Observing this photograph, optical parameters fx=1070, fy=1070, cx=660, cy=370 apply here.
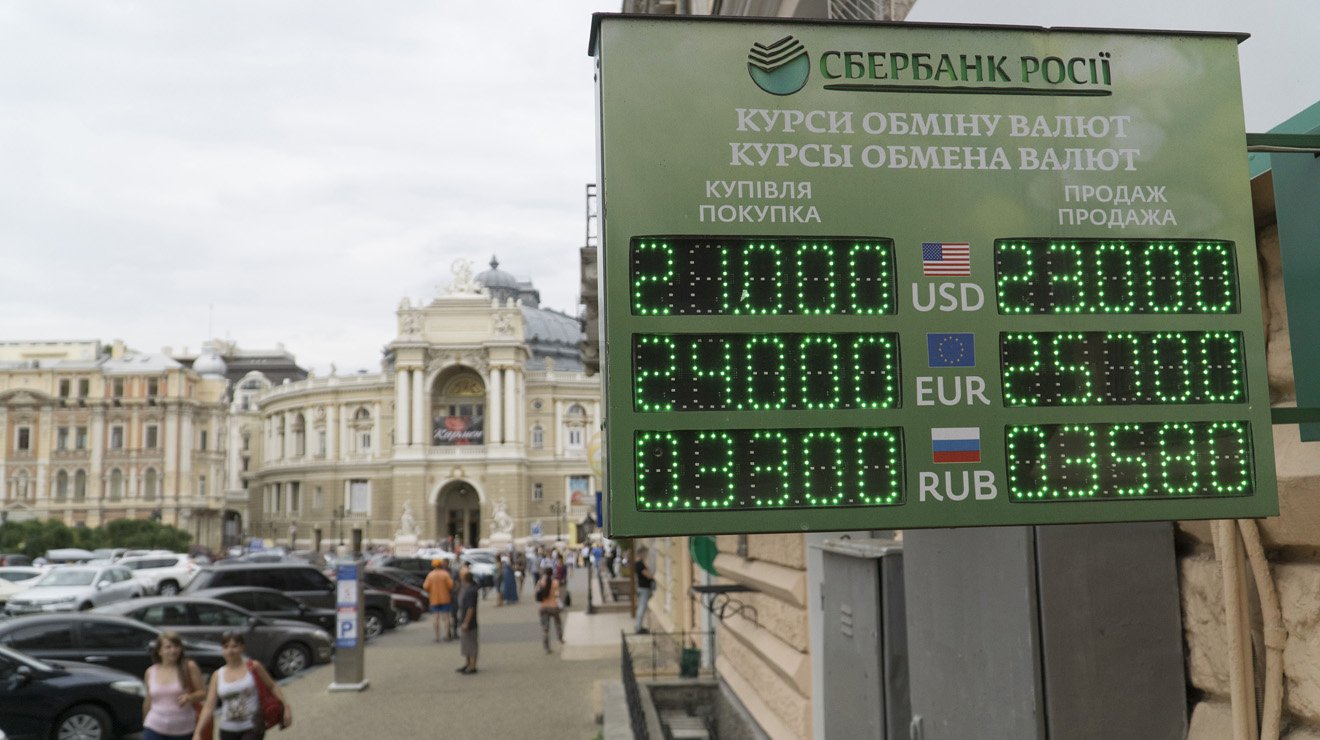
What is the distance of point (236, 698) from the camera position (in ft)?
29.8

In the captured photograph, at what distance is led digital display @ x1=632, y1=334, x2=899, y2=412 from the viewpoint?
3.97m

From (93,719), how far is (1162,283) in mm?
13161

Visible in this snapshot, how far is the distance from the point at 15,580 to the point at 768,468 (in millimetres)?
37875

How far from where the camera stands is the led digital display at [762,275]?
4051 millimetres

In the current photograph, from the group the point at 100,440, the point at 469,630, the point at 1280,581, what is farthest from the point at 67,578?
the point at 100,440

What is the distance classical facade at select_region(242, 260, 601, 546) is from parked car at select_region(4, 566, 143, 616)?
55.3 meters

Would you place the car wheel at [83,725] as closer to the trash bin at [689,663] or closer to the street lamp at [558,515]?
the trash bin at [689,663]

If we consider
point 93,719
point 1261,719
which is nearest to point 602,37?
point 1261,719

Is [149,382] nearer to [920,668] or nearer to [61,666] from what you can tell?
[61,666]

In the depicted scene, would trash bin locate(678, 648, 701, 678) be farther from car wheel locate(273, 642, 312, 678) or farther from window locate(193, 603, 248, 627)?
window locate(193, 603, 248, 627)

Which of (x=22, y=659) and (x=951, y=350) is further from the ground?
(x=951, y=350)

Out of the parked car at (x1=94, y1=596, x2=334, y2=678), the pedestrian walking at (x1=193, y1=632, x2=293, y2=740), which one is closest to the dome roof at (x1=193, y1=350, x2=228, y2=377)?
the parked car at (x1=94, y1=596, x2=334, y2=678)

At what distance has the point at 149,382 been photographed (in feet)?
338

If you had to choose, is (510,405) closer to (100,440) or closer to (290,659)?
(100,440)
